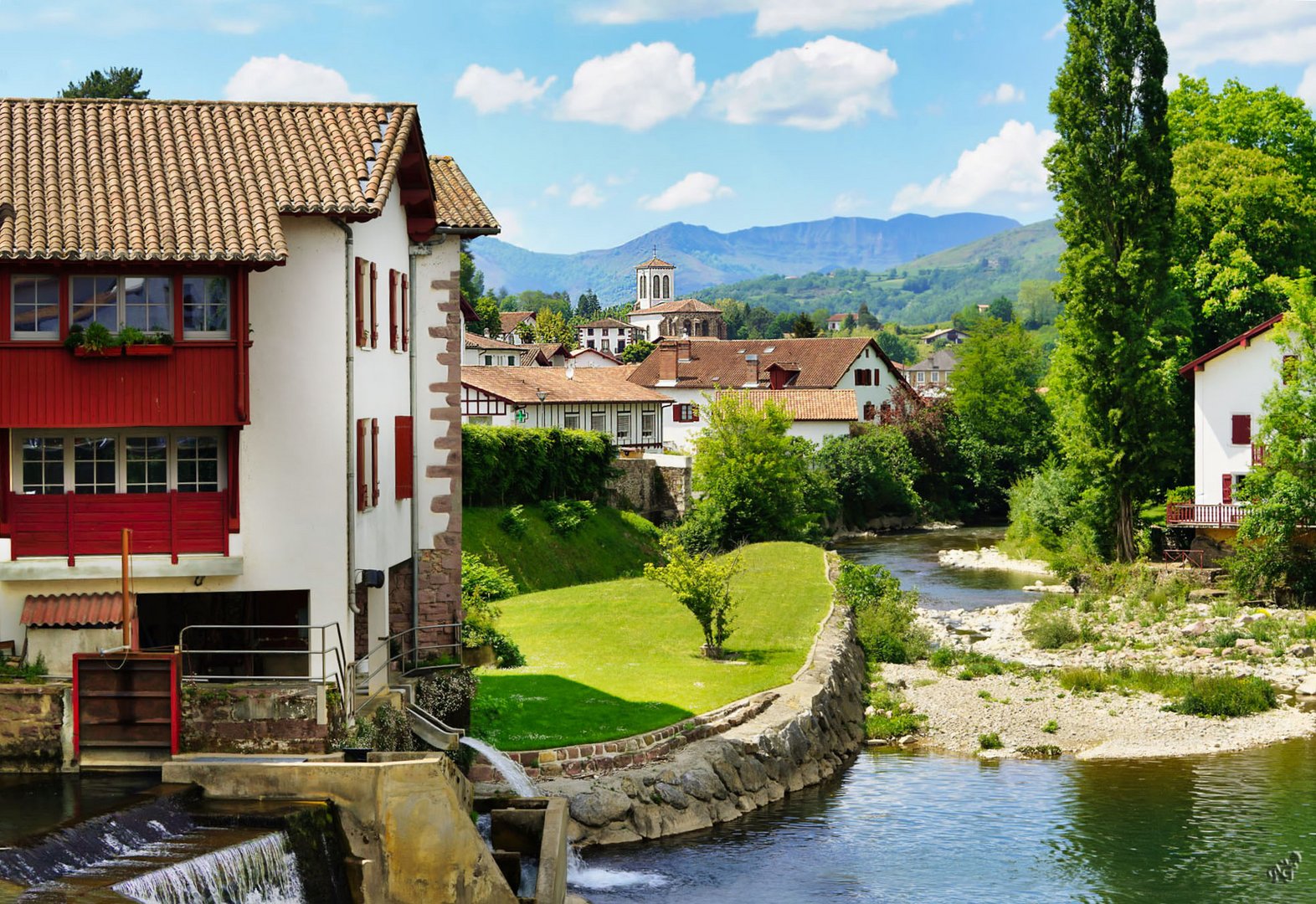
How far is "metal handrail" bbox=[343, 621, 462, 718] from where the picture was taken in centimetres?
2145

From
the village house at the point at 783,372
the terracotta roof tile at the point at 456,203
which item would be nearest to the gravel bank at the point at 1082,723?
the terracotta roof tile at the point at 456,203

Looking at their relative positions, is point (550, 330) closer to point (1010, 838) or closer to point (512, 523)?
point (512, 523)

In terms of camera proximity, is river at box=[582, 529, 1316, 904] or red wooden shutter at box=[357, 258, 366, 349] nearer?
river at box=[582, 529, 1316, 904]

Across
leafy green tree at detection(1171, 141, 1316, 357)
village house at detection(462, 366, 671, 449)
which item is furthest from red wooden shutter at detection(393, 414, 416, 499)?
leafy green tree at detection(1171, 141, 1316, 357)

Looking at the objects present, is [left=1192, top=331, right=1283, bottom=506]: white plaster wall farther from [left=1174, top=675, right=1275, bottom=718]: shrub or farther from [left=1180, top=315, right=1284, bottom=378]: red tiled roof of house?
[left=1174, top=675, right=1275, bottom=718]: shrub

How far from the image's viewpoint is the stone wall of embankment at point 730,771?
2462cm

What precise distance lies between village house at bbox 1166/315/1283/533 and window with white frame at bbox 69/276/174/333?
4181 cm

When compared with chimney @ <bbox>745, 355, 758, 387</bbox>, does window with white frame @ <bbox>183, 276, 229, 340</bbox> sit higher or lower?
lower

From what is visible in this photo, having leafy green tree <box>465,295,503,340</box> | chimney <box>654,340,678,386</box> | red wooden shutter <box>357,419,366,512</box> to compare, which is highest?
leafy green tree <box>465,295,503,340</box>

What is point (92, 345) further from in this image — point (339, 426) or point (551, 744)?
point (551, 744)

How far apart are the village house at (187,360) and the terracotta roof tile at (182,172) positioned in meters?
0.04

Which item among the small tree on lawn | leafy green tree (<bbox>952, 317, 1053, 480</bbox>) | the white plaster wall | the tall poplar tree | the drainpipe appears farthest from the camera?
leafy green tree (<bbox>952, 317, 1053, 480</bbox>)

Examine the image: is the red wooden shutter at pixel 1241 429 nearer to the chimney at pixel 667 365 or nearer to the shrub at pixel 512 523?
the shrub at pixel 512 523

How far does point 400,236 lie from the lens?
2689 centimetres
